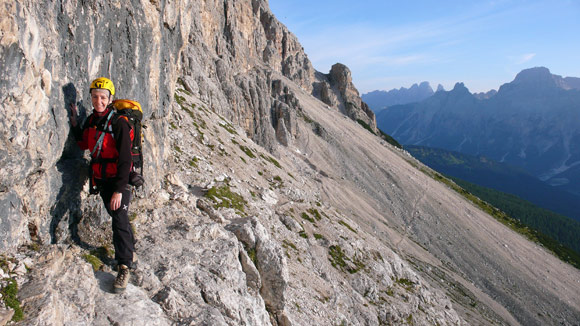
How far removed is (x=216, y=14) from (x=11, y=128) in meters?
90.5

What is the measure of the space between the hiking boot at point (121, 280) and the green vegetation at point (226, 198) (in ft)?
48.6

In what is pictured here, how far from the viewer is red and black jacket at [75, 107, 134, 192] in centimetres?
929

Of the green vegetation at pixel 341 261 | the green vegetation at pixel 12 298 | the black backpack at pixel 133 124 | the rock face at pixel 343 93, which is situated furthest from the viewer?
the rock face at pixel 343 93

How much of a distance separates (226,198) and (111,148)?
17.7 metres

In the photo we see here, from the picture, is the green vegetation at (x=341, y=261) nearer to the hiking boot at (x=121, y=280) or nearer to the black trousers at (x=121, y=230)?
the black trousers at (x=121, y=230)

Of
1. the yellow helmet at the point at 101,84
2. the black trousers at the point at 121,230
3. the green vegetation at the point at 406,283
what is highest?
the yellow helmet at the point at 101,84

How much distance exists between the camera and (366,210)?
79.5m

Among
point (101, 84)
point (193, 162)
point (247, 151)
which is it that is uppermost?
point (101, 84)

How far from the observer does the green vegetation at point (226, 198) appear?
82.9 feet

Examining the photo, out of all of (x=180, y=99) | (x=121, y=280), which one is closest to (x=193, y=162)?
(x=180, y=99)

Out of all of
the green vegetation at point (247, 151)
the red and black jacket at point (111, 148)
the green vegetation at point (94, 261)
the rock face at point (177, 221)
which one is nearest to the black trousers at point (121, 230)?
the red and black jacket at point (111, 148)

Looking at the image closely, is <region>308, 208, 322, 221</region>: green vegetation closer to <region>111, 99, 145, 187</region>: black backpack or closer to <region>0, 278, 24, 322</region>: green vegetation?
<region>111, 99, 145, 187</region>: black backpack

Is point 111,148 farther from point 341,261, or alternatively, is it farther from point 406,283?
point 406,283

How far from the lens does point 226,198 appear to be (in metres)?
27.0
